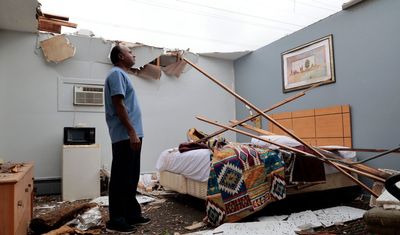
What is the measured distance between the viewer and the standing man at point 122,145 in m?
1.96

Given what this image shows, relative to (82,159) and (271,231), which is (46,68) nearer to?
(82,159)

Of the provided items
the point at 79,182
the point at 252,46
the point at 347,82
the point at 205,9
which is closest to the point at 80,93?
the point at 79,182

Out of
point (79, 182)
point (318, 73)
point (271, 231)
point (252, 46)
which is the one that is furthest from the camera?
point (252, 46)

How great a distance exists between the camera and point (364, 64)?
307cm

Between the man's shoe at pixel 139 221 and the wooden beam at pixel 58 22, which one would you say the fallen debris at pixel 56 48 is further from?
the man's shoe at pixel 139 221

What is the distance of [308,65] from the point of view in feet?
12.1

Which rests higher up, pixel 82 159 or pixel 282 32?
pixel 282 32

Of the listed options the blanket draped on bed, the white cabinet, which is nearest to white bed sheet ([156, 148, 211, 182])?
the blanket draped on bed

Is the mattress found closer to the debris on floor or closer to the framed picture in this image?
the debris on floor

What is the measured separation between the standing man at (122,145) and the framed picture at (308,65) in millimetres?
2469

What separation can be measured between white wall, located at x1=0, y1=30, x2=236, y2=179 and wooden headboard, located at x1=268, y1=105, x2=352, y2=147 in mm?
1757

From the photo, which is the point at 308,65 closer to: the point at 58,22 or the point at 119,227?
the point at 119,227

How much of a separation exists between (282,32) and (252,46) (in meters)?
0.60

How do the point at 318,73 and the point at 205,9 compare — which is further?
the point at 205,9
